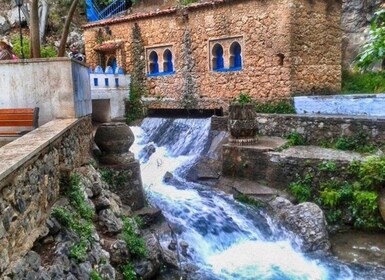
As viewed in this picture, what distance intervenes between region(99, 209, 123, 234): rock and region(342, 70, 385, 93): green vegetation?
10962mm

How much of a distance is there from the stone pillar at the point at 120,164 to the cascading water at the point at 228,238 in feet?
2.69

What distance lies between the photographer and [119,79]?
1595 centimetres

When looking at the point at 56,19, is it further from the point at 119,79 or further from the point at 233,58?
the point at 233,58

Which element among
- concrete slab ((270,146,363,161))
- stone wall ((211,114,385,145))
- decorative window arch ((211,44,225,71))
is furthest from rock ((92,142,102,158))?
decorative window arch ((211,44,225,71))

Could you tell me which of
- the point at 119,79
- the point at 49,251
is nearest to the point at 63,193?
the point at 49,251

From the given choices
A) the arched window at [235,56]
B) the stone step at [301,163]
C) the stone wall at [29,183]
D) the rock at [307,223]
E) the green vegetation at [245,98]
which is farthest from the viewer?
the arched window at [235,56]

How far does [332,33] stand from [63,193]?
11.3m

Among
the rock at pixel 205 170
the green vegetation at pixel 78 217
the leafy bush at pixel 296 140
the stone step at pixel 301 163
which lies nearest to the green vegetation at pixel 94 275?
the green vegetation at pixel 78 217

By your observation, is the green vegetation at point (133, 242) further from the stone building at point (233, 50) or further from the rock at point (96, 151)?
the stone building at point (233, 50)

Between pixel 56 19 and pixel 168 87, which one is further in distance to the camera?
pixel 56 19

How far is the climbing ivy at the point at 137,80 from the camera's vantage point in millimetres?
15953

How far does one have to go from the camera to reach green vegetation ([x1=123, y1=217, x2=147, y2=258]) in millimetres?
5797

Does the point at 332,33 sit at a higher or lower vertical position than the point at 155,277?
higher

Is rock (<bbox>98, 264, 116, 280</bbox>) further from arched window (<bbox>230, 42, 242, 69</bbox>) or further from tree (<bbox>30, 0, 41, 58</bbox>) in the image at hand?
arched window (<bbox>230, 42, 242, 69</bbox>)
